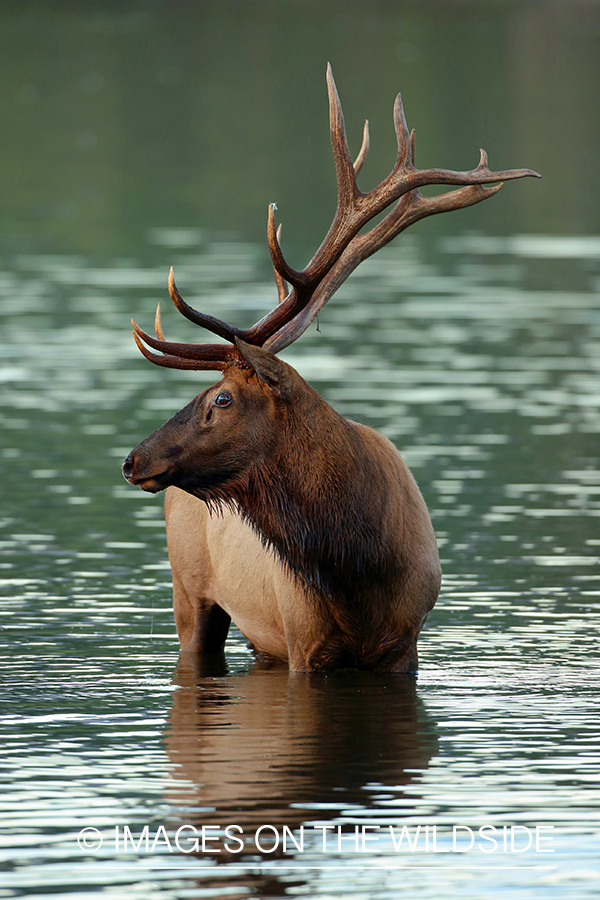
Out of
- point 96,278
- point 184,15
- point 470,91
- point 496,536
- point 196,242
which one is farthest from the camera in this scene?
point 184,15

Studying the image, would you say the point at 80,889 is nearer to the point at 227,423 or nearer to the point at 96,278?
the point at 227,423

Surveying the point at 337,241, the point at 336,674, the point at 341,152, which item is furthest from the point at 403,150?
the point at 336,674

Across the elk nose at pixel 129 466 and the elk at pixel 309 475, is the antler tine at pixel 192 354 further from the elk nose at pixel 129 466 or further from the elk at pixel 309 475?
the elk nose at pixel 129 466

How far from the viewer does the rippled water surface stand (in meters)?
7.89

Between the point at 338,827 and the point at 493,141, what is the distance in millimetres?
46042

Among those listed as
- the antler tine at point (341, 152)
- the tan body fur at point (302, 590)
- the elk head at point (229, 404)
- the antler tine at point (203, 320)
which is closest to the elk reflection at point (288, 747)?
the tan body fur at point (302, 590)

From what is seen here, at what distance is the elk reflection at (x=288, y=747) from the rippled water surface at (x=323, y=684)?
18 mm

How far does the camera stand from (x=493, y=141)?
52969 millimetres

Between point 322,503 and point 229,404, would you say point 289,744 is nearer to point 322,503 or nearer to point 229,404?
point 322,503

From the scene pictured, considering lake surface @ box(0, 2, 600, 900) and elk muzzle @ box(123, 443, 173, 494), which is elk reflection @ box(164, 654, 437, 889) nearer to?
lake surface @ box(0, 2, 600, 900)

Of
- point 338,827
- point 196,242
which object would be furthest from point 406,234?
point 338,827

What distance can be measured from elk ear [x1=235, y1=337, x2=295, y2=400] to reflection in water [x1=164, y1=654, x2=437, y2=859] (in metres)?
1.60

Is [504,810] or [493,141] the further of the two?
[493,141]

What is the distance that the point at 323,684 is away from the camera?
1083 centimetres
